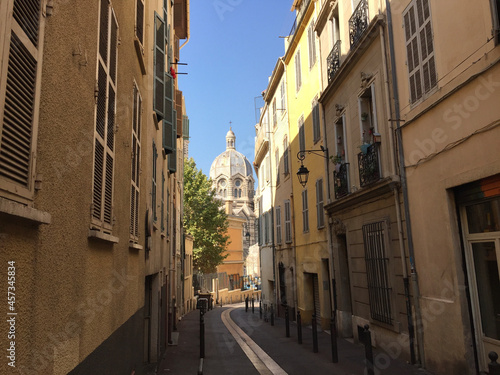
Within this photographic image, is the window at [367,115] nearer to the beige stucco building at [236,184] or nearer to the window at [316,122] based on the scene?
the window at [316,122]

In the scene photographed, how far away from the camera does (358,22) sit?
1098 cm

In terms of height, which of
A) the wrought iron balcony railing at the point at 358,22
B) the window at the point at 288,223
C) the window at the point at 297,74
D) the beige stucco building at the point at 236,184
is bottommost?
the window at the point at 288,223

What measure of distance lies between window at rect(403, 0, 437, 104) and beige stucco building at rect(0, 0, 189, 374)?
5168mm

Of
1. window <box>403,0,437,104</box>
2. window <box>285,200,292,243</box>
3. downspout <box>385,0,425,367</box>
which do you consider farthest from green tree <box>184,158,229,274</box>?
window <box>403,0,437,104</box>

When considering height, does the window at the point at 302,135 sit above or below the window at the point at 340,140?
above

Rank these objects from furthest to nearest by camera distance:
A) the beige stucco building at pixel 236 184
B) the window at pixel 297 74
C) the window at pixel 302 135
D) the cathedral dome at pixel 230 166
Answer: the cathedral dome at pixel 230 166 → the beige stucco building at pixel 236 184 → the window at pixel 297 74 → the window at pixel 302 135

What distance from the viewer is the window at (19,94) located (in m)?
1.79

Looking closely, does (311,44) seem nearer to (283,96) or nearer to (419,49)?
(283,96)

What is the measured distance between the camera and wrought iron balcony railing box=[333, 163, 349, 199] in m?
12.1

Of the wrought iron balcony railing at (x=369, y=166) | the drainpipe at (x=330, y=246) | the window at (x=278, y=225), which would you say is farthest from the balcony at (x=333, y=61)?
the window at (x=278, y=225)

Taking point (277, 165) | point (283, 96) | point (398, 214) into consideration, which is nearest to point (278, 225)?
point (277, 165)

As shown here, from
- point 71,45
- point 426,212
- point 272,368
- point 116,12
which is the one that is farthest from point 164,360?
point 71,45

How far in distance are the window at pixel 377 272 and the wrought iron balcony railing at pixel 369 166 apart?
1077mm

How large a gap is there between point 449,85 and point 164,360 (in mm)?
8469
